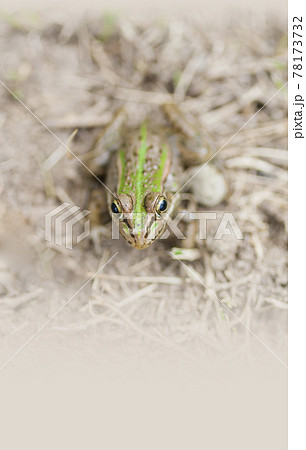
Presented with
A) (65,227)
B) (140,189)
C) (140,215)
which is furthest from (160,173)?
(65,227)

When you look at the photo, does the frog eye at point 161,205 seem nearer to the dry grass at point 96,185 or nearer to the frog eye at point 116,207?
the frog eye at point 116,207

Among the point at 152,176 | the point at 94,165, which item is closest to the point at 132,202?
the point at 152,176

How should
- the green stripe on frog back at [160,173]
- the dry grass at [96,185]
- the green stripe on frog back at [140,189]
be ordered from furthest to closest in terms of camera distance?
1. the dry grass at [96,185]
2. the green stripe on frog back at [160,173]
3. the green stripe on frog back at [140,189]

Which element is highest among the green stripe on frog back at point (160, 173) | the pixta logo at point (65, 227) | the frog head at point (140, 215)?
the green stripe on frog back at point (160, 173)

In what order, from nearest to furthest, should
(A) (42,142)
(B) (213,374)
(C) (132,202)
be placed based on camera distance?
(C) (132,202) < (B) (213,374) < (A) (42,142)

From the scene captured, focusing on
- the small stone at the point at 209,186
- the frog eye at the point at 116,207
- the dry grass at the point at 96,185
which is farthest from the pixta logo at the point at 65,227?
the small stone at the point at 209,186

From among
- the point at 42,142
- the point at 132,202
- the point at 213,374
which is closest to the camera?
the point at 132,202
